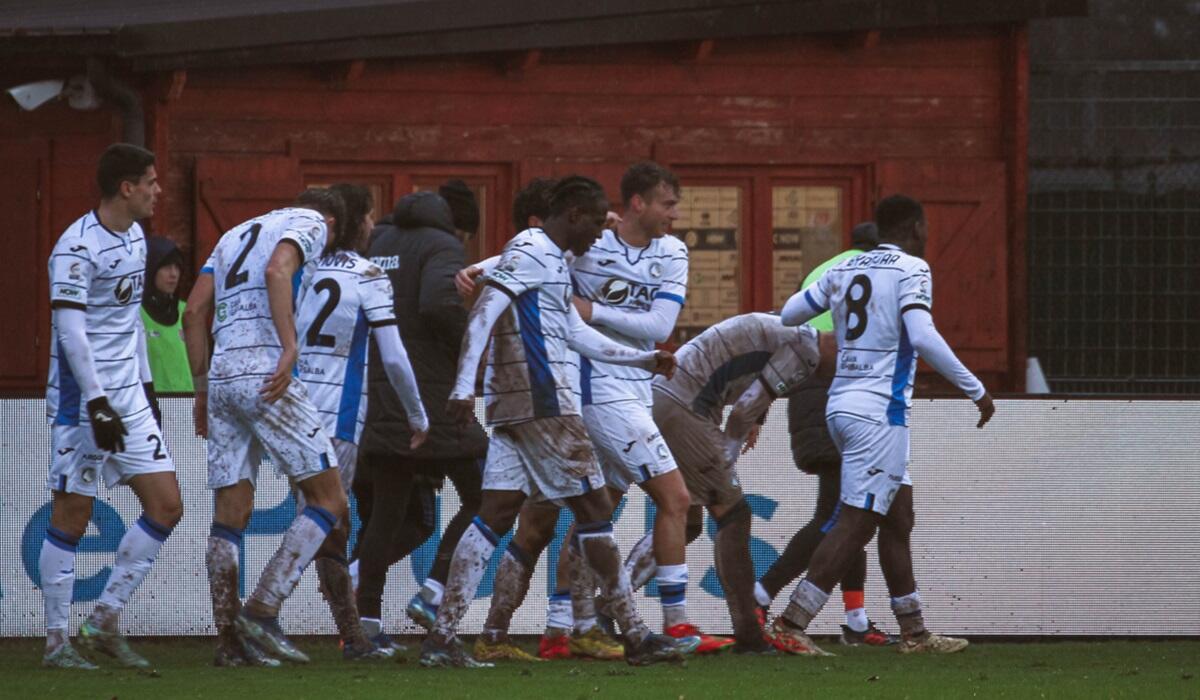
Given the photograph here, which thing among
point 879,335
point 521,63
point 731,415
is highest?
point 521,63

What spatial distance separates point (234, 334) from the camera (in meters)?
8.86

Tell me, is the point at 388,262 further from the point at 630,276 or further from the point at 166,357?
the point at 166,357

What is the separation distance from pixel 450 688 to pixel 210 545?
4.42 ft

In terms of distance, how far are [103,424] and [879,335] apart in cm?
338

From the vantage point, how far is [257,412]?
8805 millimetres

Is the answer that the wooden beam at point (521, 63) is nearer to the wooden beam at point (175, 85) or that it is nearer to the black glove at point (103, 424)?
the wooden beam at point (175, 85)

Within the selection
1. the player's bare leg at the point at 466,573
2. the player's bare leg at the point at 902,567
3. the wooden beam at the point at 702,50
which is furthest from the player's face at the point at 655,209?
the wooden beam at the point at 702,50

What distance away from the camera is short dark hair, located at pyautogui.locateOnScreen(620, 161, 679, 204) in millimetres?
9719

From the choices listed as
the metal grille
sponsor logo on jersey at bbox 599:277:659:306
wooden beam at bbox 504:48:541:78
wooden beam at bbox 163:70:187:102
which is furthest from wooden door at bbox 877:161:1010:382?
sponsor logo on jersey at bbox 599:277:659:306

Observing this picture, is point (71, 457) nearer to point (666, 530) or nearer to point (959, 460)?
point (666, 530)

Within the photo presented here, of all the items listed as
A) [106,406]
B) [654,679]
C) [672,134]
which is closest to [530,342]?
[654,679]

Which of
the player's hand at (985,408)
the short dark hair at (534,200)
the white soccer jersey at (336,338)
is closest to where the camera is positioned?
the white soccer jersey at (336,338)

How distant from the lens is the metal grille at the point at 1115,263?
18.9 meters

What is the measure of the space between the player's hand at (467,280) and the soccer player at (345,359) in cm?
29
